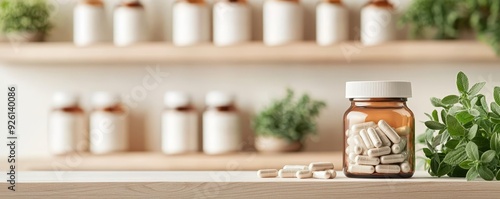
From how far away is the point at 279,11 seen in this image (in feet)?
6.82

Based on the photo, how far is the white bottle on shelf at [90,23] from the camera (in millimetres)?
2117

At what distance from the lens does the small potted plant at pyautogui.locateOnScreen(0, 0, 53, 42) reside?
6.96ft

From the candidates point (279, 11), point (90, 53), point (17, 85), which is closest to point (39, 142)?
point (17, 85)

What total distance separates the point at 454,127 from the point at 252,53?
1.28 meters

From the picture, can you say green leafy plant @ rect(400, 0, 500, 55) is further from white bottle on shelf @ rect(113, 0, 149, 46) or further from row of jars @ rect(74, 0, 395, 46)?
white bottle on shelf @ rect(113, 0, 149, 46)

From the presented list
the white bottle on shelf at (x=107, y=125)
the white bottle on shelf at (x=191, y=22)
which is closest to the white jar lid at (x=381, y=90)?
the white bottle on shelf at (x=191, y=22)

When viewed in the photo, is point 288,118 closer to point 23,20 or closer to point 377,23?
point 377,23

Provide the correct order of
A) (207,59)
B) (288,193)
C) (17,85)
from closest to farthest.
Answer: (288,193)
(207,59)
(17,85)

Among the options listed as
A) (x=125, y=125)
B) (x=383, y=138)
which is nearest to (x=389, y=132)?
(x=383, y=138)

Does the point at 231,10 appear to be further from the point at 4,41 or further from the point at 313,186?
the point at 313,186

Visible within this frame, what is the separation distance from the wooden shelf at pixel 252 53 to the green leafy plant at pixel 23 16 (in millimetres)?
49

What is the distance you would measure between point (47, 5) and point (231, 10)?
0.53 m

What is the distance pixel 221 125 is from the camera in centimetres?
210

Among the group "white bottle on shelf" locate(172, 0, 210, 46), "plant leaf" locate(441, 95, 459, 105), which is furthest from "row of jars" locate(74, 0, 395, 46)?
"plant leaf" locate(441, 95, 459, 105)
